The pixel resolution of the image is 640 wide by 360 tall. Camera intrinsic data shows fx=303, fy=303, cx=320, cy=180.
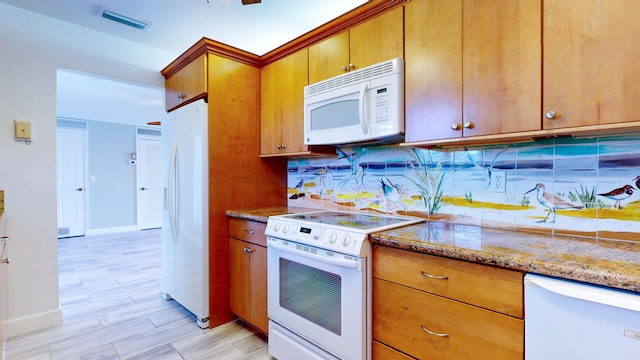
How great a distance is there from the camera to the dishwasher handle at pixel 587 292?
0.80 meters

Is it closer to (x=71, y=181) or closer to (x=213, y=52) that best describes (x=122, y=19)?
(x=213, y=52)

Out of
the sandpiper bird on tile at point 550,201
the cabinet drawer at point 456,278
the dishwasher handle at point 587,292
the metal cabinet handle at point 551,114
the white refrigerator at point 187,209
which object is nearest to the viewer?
the dishwasher handle at point 587,292

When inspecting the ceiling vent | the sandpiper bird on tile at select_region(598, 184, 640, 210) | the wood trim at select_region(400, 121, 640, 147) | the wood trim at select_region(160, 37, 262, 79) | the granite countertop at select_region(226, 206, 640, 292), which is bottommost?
the granite countertop at select_region(226, 206, 640, 292)

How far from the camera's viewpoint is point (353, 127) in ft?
6.12

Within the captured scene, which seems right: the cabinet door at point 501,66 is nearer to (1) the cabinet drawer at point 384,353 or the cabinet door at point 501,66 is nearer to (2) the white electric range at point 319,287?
(2) the white electric range at point 319,287

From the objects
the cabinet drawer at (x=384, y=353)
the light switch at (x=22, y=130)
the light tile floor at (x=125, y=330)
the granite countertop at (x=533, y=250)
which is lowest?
the light tile floor at (x=125, y=330)

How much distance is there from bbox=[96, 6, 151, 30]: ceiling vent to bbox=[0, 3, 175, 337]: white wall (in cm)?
38

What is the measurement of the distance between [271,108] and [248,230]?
3.34ft

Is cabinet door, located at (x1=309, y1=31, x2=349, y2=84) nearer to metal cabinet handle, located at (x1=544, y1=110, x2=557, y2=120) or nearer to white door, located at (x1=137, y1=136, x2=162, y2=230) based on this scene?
metal cabinet handle, located at (x1=544, y1=110, x2=557, y2=120)

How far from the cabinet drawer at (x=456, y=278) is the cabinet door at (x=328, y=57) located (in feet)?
4.01

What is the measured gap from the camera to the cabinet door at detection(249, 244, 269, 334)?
2.08m

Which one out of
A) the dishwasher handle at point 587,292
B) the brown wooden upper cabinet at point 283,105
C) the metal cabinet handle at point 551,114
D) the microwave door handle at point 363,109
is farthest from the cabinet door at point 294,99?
the dishwasher handle at point 587,292

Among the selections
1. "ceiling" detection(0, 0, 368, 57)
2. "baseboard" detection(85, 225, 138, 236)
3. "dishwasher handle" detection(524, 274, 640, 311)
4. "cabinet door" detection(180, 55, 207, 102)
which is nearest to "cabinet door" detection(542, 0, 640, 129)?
"dishwasher handle" detection(524, 274, 640, 311)

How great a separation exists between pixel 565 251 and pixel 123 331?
2.80 metres
